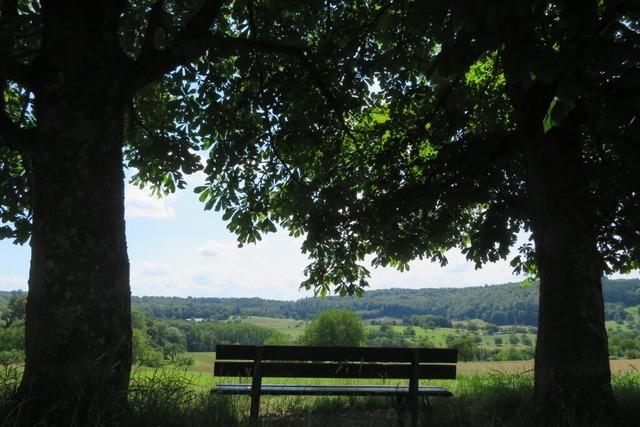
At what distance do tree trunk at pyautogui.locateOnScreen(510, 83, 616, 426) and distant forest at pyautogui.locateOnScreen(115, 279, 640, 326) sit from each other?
7094 cm

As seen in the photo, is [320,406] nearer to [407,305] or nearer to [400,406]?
[400,406]

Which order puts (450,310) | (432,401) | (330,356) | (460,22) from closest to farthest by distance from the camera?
(460,22) → (330,356) → (432,401) → (450,310)

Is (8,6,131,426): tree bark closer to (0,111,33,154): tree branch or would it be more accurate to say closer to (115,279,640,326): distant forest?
(0,111,33,154): tree branch

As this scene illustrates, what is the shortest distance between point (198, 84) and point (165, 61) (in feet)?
9.89

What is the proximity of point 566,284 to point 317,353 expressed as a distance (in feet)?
9.54

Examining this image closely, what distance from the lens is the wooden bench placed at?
20.4 feet

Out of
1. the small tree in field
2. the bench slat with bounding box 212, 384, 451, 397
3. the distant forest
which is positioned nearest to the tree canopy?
the bench slat with bounding box 212, 384, 451, 397

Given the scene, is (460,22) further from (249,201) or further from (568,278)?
(249,201)

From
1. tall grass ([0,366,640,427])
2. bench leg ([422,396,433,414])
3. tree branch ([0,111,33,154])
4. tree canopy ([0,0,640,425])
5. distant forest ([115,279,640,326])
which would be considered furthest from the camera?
distant forest ([115,279,640,326])

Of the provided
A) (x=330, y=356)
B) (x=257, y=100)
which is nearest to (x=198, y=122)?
(x=257, y=100)

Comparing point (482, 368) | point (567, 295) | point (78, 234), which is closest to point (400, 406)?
point (567, 295)

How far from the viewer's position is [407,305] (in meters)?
106

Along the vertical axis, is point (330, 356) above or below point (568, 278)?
below

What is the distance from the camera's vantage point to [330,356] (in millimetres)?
6242
